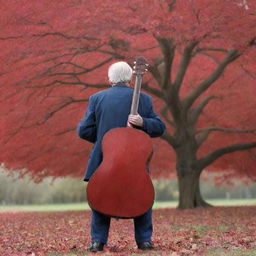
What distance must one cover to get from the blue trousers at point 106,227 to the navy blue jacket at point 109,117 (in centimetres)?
40

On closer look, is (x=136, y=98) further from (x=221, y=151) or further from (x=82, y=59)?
(x=221, y=151)

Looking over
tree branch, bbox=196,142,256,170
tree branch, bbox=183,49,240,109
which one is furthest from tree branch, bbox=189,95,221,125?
tree branch, bbox=196,142,256,170

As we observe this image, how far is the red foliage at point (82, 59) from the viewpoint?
1423 cm

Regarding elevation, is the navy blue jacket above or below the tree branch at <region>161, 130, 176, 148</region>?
below

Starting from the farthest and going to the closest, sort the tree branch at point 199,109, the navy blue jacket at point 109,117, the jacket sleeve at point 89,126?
1. the tree branch at point 199,109
2. the jacket sleeve at point 89,126
3. the navy blue jacket at point 109,117

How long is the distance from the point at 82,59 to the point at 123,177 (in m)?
→ 12.7

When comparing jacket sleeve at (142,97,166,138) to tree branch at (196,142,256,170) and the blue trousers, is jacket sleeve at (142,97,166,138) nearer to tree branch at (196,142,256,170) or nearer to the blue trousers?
the blue trousers

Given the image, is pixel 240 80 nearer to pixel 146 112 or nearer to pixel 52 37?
pixel 52 37

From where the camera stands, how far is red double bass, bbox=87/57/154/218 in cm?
596

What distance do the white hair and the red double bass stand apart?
0.32 metres

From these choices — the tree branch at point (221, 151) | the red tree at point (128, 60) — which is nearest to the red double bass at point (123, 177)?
the red tree at point (128, 60)

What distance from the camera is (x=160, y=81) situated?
18000 millimetres

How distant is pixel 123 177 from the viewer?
5.97m

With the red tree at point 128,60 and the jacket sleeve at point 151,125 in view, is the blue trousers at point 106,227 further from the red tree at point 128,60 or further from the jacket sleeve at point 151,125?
the red tree at point 128,60
